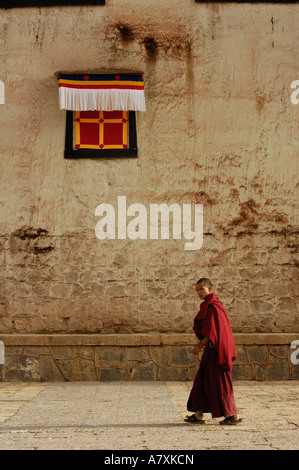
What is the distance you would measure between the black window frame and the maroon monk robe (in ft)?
11.6

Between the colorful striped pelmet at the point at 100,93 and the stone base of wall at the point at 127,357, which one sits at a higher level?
the colorful striped pelmet at the point at 100,93

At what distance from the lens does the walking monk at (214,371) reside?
569 cm

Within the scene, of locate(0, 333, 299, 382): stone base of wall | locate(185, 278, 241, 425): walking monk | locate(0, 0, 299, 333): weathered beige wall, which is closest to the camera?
locate(185, 278, 241, 425): walking monk

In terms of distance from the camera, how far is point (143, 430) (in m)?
5.40

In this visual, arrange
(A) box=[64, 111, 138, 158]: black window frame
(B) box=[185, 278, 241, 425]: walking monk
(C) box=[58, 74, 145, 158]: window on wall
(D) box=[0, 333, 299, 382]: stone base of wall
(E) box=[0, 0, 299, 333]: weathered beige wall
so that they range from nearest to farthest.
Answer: (B) box=[185, 278, 241, 425]: walking monk, (D) box=[0, 333, 299, 382]: stone base of wall, (C) box=[58, 74, 145, 158]: window on wall, (E) box=[0, 0, 299, 333]: weathered beige wall, (A) box=[64, 111, 138, 158]: black window frame

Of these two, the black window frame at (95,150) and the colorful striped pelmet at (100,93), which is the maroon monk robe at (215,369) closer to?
the black window frame at (95,150)

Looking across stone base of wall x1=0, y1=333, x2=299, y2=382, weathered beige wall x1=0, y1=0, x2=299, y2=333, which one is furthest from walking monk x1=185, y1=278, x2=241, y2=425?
weathered beige wall x1=0, y1=0, x2=299, y2=333

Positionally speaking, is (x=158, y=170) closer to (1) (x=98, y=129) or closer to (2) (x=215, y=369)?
(1) (x=98, y=129)

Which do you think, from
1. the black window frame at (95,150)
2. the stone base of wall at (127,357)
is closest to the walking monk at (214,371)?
the stone base of wall at (127,357)

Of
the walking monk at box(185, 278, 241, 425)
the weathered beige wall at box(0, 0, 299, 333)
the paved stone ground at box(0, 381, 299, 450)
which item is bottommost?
the paved stone ground at box(0, 381, 299, 450)

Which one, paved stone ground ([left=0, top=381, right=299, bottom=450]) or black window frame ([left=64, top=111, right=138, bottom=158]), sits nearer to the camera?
paved stone ground ([left=0, top=381, right=299, bottom=450])

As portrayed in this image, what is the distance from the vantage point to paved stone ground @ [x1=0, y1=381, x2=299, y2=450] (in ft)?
16.0

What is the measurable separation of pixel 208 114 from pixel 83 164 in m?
1.88

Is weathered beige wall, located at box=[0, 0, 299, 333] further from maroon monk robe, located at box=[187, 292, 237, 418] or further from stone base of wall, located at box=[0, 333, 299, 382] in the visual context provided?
maroon monk robe, located at box=[187, 292, 237, 418]
